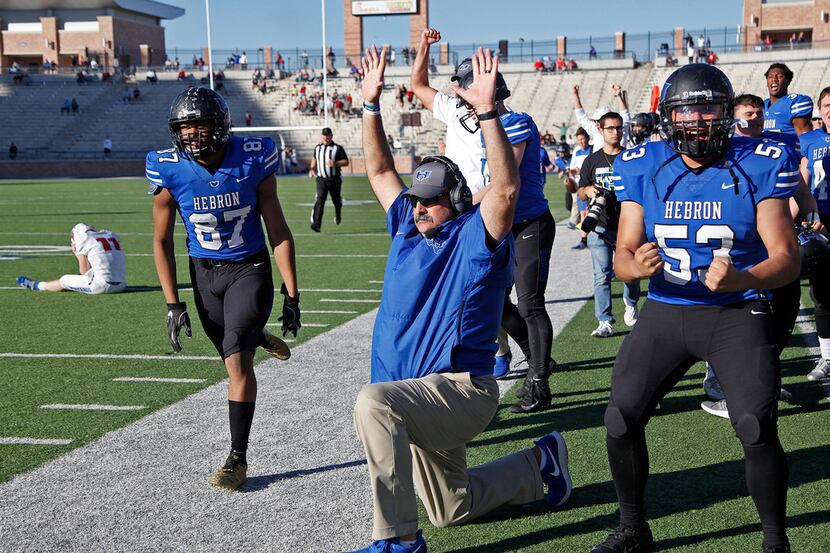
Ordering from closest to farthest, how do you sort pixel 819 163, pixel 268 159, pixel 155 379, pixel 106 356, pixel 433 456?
pixel 433 456
pixel 268 159
pixel 819 163
pixel 155 379
pixel 106 356

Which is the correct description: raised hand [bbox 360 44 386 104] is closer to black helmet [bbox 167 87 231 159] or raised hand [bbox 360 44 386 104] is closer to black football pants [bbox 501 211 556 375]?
black helmet [bbox 167 87 231 159]

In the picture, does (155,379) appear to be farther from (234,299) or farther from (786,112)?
(786,112)

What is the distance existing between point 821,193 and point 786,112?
100 cm

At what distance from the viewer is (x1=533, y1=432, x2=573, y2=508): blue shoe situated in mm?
3930

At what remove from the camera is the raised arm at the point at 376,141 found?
12.8 feet

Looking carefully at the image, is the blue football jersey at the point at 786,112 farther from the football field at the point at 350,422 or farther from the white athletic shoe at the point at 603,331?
the white athletic shoe at the point at 603,331

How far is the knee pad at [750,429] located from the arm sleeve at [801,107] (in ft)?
13.8

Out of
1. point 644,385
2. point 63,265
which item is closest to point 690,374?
point 644,385

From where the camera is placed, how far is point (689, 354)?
3.41m

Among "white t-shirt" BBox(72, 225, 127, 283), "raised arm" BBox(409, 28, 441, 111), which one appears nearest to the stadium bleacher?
"white t-shirt" BBox(72, 225, 127, 283)

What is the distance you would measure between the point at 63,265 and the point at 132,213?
8470mm

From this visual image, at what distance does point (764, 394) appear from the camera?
3.16 m

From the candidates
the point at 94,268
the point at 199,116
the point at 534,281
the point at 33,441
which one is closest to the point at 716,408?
the point at 534,281

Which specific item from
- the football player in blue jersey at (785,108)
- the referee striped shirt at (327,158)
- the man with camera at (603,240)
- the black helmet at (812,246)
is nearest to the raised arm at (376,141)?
the black helmet at (812,246)
